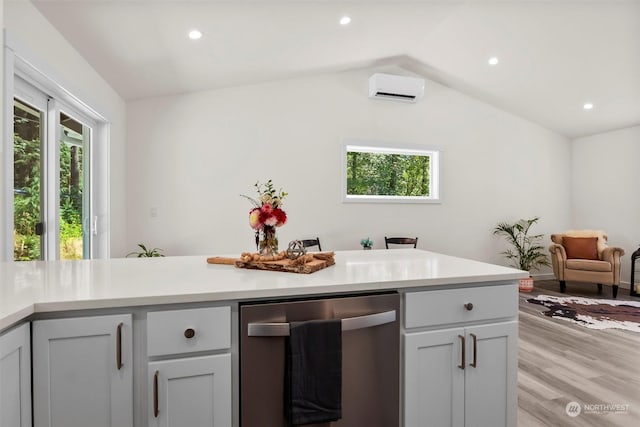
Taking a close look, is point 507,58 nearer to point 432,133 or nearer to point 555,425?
point 432,133

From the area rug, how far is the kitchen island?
9.51 feet

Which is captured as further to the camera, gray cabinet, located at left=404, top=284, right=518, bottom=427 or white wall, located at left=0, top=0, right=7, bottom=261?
white wall, located at left=0, top=0, right=7, bottom=261

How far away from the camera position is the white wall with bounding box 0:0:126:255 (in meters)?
2.07

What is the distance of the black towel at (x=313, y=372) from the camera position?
1.18 m

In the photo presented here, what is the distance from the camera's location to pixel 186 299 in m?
1.10

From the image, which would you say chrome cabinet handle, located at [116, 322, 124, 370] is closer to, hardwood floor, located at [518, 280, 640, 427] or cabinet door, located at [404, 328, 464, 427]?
cabinet door, located at [404, 328, 464, 427]

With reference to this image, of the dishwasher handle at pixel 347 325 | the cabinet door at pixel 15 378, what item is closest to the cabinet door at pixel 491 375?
the dishwasher handle at pixel 347 325

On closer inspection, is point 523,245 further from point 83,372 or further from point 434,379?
point 83,372

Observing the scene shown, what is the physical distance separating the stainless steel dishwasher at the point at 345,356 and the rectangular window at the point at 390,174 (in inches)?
143

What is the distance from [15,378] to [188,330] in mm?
432

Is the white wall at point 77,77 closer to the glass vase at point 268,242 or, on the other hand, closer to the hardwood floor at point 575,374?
the glass vase at point 268,242

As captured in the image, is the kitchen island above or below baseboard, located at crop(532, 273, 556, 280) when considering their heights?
above

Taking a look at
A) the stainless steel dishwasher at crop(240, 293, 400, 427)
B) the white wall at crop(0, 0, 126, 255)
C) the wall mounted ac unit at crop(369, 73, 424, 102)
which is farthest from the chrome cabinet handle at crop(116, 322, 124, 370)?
the wall mounted ac unit at crop(369, 73, 424, 102)

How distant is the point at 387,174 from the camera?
527cm
